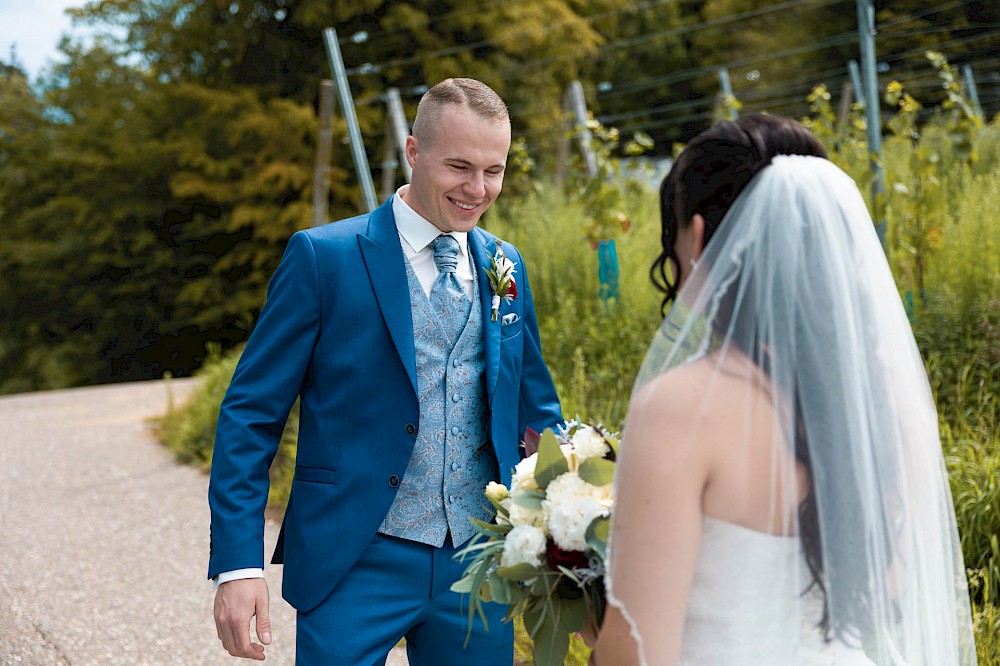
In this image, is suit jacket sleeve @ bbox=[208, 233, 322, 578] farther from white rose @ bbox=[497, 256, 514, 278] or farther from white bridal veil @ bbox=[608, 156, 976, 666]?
white bridal veil @ bbox=[608, 156, 976, 666]

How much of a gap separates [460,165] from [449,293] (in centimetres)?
32

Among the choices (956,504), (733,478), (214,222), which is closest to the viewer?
(733,478)

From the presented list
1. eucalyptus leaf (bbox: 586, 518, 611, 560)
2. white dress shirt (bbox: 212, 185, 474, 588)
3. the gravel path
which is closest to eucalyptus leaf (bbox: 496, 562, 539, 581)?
eucalyptus leaf (bbox: 586, 518, 611, 560)

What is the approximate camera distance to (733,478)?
1479mm

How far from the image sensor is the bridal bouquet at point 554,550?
174 cm

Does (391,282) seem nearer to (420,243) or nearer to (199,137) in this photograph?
(420,243)

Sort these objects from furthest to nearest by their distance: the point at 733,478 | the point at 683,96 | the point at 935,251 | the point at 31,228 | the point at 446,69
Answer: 1. the point at 683,96
2. the point at 31,228
3. the point at 446,69
4. the point at 935,251
5. the point at 733,478

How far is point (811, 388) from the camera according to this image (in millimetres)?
1603

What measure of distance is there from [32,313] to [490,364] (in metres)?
20.8

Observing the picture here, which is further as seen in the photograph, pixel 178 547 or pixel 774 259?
pixel 178 547

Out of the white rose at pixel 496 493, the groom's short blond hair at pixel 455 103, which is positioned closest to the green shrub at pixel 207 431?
the groom's short blond hair at pixel 455 103

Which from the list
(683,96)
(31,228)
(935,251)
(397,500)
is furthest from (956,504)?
(683,96)

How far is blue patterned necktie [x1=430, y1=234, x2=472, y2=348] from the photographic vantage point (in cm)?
246

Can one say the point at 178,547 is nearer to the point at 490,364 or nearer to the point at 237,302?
the point at 490,364
